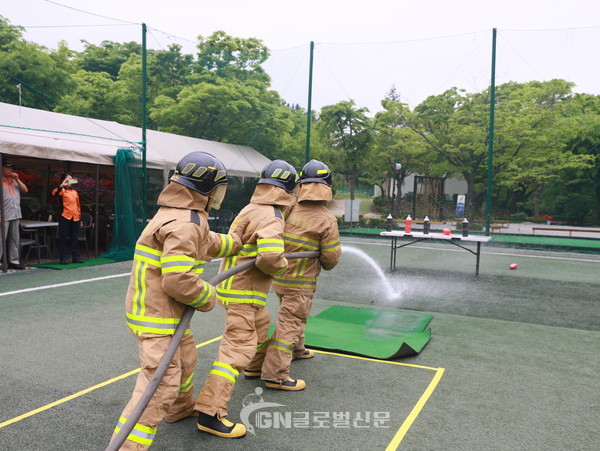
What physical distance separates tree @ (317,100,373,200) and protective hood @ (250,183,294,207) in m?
17.6

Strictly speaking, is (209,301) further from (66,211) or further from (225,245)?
(66,211)

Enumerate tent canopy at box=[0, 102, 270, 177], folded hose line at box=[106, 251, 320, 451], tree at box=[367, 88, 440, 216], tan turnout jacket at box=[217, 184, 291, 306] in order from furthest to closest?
tree at box=[367, 88, 440, 216] → tent canopy at box=[0, 102, 270, 177] → tan turnout jacket at box=[217, 184, 291, 306] → folded hose line at box=[106, 251, 320, 451]

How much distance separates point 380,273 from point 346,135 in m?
12.6

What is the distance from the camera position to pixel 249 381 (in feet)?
14.5

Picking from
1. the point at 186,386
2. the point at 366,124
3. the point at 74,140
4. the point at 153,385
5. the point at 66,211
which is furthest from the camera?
the point at 366,124

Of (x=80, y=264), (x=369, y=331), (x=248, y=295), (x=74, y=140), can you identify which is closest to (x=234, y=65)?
(x=74, y=140)

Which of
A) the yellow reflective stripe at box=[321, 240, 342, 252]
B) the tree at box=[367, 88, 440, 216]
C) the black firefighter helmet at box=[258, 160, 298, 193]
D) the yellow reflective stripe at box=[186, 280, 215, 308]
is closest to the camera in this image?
the yellow reflective stripe at box=[186, 280, 215, 308]

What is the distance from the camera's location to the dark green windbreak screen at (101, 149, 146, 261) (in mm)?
11266

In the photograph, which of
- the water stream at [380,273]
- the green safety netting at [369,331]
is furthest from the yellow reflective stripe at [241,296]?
the water stream at [380,273]

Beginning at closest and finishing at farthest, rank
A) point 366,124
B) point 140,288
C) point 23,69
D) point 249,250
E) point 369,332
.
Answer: point 140,288, point 249,250, point 369,332, point 23,69, point 366,124

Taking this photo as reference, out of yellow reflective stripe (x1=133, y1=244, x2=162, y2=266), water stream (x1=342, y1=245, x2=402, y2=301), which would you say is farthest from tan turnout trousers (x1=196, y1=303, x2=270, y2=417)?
water stream (x1=342, y1=245, x2=402, y2=301)

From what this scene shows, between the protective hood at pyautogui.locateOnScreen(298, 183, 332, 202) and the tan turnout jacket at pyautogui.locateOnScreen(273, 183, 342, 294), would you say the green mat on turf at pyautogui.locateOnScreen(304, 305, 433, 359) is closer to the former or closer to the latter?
the tan turnout jacket at pyautogui.locateOnScreen(273, 183, 342, 294)

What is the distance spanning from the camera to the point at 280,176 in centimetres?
405

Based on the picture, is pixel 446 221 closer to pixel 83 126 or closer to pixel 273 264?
pixel 83 126
